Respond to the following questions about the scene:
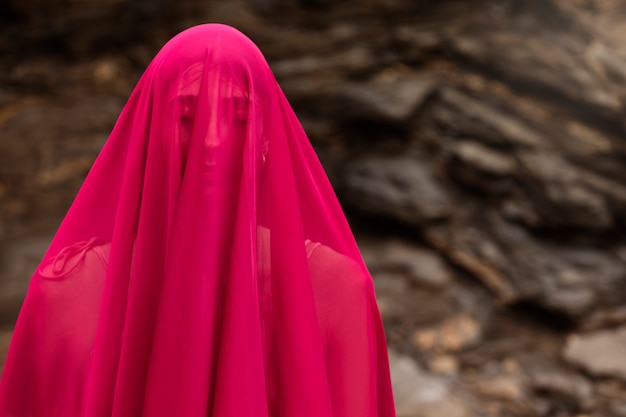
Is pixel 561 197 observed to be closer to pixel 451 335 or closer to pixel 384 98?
pixel 451 335

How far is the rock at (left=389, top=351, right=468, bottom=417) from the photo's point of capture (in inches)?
106

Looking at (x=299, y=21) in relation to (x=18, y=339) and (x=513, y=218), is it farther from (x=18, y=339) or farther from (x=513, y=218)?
(x=18, y=339)

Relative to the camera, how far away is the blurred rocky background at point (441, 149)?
10.2 ft

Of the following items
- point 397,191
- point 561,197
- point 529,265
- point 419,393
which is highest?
point 397,191

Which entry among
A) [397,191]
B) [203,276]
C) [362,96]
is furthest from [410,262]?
[203,276]

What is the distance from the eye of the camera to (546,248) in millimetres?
3336

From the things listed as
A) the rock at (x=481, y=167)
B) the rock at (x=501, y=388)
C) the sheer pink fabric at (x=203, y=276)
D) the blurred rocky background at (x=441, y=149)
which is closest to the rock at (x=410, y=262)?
the blurred rocky background at (x=441, y=149)

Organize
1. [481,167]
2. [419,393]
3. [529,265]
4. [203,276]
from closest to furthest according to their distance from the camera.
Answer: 1. [203,276]
2. [419,393]
3. [529,265]
4. [481,167]

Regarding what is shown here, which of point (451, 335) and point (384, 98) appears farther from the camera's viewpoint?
point (384, 98)

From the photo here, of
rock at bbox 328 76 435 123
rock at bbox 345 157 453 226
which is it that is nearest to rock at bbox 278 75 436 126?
rock at bbox 328 76 435 123

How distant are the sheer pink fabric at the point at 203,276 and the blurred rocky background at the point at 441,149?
185 centimetres

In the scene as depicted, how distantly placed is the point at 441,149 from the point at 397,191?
0.31 metres

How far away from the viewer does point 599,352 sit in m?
3.02

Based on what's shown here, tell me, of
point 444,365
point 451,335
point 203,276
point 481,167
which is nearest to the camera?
point 203,276
